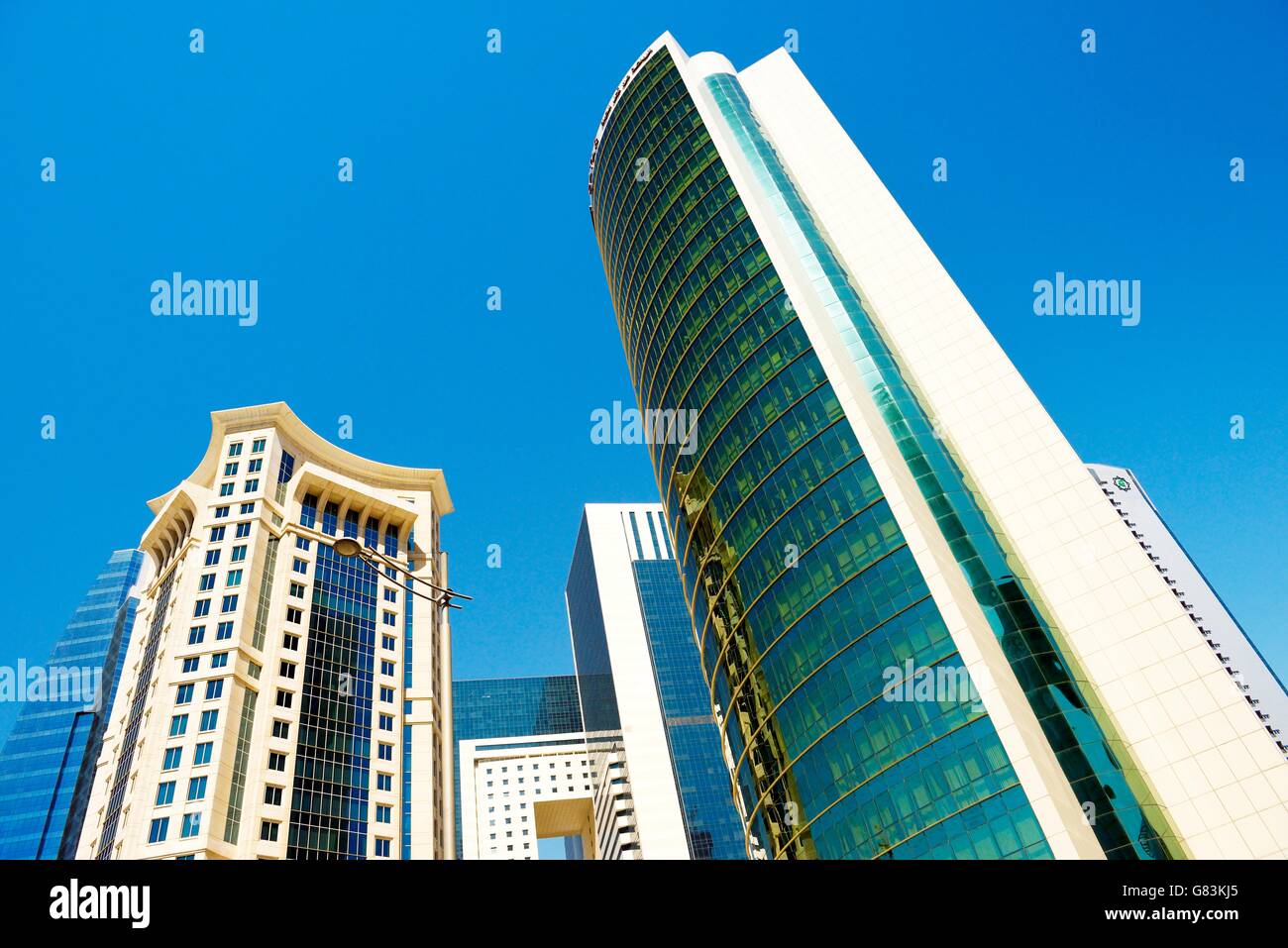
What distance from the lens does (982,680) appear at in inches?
1767

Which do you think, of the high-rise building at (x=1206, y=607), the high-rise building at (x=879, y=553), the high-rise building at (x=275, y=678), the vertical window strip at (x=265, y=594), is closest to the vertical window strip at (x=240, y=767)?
the high-rise building at (x=275, y=678)

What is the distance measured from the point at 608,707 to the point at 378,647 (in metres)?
96.7

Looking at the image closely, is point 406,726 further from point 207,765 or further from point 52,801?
point 52,801

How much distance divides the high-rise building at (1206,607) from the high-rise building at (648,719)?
81.6m

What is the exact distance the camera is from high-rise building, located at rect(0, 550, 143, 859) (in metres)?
136

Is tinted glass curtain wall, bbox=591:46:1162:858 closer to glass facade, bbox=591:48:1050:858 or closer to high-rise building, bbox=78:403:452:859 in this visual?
glass facade, bbox=591:48:1050:858

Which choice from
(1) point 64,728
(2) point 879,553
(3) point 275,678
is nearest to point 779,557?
(2) point 879,553

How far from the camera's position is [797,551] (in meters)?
58.1

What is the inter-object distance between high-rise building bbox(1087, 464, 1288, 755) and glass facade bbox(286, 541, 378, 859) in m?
125

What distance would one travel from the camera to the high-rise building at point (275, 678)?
68.9 m

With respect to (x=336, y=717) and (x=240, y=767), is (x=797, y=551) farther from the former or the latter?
(x=240, y=767)

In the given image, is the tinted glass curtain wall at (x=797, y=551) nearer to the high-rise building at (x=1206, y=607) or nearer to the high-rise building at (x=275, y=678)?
the high-rise building at (x=275, y=678)

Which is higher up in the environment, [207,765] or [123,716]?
[123,716]
